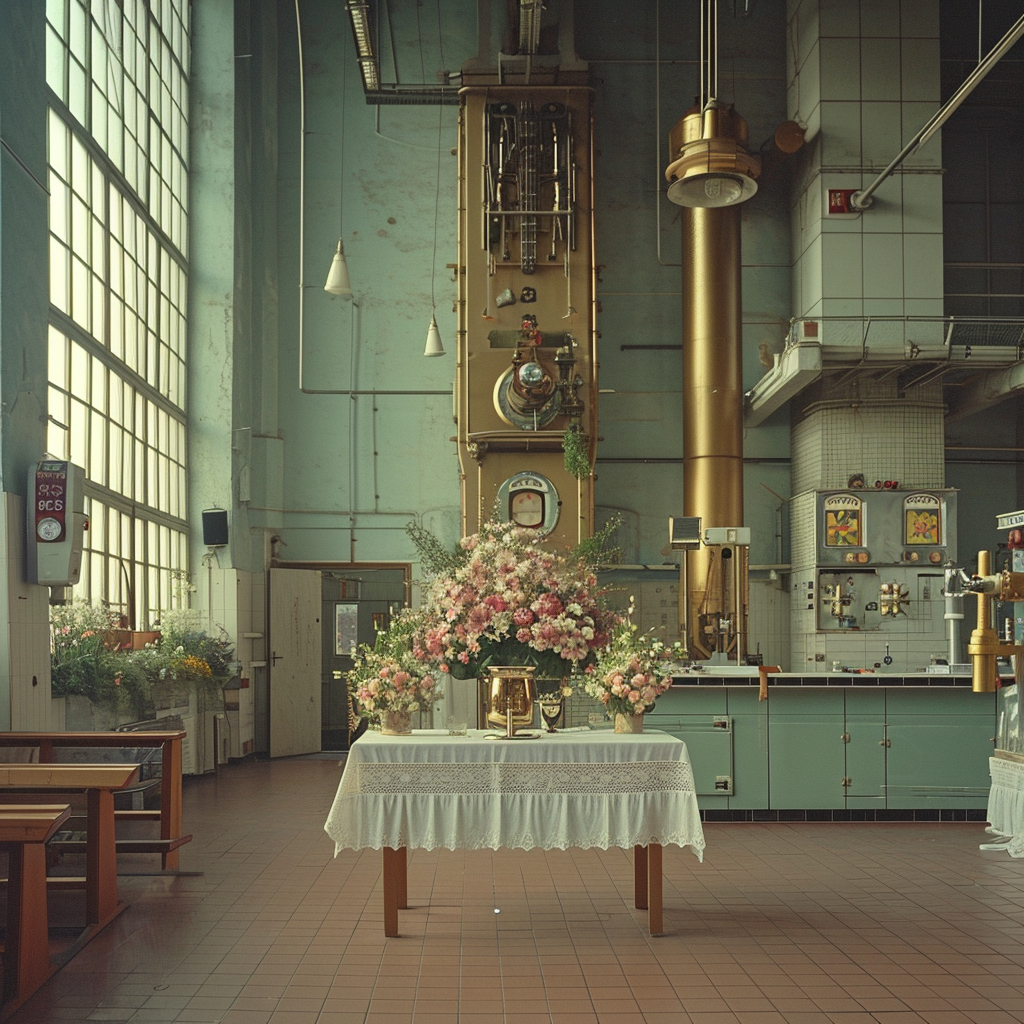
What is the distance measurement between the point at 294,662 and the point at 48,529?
20.5 feet

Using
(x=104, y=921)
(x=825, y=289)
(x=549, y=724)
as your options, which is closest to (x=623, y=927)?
(x=549, y=724)

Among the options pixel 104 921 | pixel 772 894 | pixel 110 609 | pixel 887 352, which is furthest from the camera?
pixel 887 352

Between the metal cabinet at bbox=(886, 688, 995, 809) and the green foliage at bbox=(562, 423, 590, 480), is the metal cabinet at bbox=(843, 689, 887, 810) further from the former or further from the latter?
the green foliage at bbox=(562, 423, 590, 480)

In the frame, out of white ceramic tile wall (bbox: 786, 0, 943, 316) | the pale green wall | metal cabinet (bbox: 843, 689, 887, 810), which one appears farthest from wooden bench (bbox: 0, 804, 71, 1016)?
white ceramic tile wall (bbox: 786, 0, 943, 316)

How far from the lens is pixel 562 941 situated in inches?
198

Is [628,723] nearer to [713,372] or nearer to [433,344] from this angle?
[433,344]

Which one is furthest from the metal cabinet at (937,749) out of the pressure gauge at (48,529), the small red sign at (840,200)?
the pressure gauge at (48,529)

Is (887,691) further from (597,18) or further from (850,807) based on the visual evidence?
(597,18)

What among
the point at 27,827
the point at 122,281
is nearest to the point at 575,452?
the point at 122,281

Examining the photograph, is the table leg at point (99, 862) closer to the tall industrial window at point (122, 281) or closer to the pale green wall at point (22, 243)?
the pale green wall at point (22, 243)

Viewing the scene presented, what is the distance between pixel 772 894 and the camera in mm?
5957

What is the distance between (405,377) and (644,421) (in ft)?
8.97

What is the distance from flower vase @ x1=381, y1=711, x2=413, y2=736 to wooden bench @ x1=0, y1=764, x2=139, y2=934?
1182 mm

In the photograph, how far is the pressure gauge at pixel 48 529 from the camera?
6.40m
